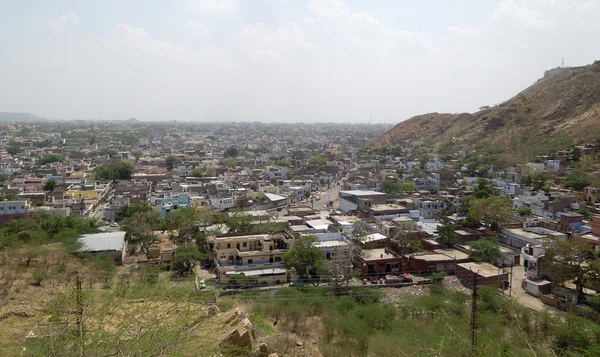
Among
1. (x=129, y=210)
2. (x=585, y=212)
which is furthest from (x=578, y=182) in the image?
(x=129, y=210)

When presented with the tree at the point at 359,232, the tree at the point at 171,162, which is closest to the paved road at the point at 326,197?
the tree at the point at 359,232

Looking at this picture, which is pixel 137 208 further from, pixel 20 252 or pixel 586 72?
pixel 586 72

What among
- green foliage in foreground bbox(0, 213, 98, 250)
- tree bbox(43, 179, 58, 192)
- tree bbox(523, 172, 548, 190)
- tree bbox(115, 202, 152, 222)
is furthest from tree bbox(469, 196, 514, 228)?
tree bbox(43, 179, 58, 192)

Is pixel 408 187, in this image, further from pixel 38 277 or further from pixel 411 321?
pixel 38 277

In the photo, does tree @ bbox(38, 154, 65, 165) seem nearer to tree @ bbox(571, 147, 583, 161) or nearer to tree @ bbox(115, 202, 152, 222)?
tree @ bbox(115, 202, 152, 222)

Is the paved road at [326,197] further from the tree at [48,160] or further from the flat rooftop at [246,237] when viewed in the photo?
the tree at [48,160]

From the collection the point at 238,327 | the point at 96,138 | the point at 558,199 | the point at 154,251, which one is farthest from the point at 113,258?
the point at 96,138
